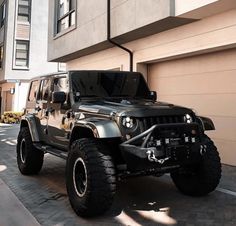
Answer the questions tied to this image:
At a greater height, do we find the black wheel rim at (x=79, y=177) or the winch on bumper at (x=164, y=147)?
the winch on bumper at (x=164, y=147)

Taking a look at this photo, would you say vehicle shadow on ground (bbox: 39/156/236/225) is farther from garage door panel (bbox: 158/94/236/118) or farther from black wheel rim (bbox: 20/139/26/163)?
garage door panel (bbox: 158/94/236/118)

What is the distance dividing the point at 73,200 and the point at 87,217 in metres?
0.36

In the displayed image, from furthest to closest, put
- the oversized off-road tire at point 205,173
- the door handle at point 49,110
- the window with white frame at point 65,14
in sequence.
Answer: the window with white frame at point 65,14
the door handle at point 49,110
the oversized off-road tire at point 205,173

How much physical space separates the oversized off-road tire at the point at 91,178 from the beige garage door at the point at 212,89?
407 centimetres

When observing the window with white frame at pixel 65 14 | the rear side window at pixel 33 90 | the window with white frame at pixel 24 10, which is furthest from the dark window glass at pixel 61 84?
the window with white frame at pixel 24 10

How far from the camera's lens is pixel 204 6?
7.45 meters

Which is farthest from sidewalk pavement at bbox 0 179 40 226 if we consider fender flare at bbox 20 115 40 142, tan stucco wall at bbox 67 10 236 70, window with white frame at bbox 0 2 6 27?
window with white frame at bbox 0 2 6 27

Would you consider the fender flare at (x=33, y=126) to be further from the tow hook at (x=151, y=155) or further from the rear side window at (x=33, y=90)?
the tow hook at (x=151, y=155)

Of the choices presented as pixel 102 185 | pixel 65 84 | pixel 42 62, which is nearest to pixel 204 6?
pixel 65 84

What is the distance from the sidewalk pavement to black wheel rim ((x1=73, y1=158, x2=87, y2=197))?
70 centimetres

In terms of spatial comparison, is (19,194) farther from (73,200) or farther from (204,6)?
(204,6)

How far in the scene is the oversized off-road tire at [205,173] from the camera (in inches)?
219

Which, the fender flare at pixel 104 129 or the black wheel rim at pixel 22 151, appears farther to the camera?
the black wheel rim at pixel 22 151

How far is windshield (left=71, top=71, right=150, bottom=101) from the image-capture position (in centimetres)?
645
